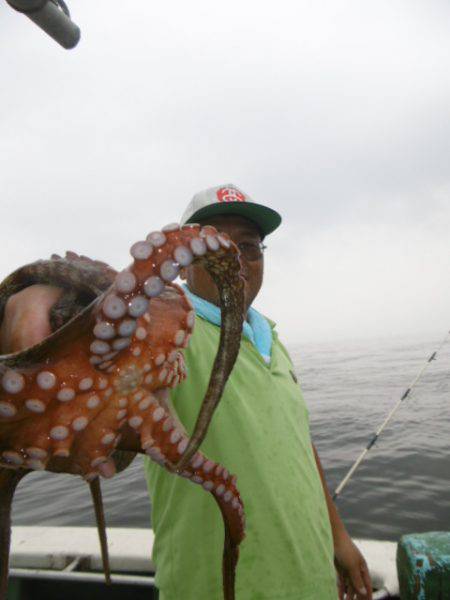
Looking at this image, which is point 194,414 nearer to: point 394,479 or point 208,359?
point 208,359

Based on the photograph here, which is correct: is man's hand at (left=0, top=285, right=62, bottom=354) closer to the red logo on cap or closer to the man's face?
the man's face

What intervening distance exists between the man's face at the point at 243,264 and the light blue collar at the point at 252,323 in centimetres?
6

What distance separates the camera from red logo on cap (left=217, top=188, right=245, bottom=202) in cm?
263

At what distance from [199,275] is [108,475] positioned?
5.16 feet

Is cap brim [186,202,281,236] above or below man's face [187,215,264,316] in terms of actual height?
Answer: above

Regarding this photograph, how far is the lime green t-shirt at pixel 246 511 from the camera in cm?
197

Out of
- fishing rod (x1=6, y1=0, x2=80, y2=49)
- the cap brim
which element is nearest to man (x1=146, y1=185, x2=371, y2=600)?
the cap brim

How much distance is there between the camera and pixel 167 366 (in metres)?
1.26

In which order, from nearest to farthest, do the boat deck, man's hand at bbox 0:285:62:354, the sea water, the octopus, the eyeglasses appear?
the octopus < man's hand at bbox 0:285:62:354 < the eyeglasses < the boat deck < the sea water

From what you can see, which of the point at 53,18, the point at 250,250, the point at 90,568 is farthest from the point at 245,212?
the point at 90,568

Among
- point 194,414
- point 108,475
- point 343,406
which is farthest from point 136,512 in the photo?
point 343,406

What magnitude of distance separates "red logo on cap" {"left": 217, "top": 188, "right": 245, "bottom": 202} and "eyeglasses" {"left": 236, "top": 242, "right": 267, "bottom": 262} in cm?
30

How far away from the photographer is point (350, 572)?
2.85 m

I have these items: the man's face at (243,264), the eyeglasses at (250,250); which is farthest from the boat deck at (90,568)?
the eyeglasses at (250,250)
